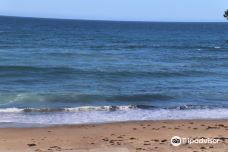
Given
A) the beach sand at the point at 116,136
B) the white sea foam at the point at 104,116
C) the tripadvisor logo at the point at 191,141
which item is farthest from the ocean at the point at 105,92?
the tripadvisor logo at the point at 191,141

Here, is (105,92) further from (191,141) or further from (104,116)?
(191,141)

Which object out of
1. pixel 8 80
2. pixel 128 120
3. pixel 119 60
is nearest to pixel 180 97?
pixel 128 120

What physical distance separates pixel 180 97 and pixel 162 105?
2.27m

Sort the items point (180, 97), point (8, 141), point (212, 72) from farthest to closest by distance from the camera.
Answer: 1. point (212, 72)
2. point (180, 97)
3. point (8, 141)

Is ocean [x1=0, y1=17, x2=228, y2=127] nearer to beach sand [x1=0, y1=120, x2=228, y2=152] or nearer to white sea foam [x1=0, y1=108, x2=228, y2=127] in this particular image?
white sea foam [x1=0, y1=108, x2=228, y2=127]

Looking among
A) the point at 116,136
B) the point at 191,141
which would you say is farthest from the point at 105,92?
the point at 191,141

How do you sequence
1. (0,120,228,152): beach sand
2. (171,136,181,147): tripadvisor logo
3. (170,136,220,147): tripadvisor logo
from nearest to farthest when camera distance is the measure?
(0,120,228,152): beach sand, (171,136,181,147): tripadvisor logo, (170,136,220,147): tripadvisor logo

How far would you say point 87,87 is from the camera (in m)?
26.0

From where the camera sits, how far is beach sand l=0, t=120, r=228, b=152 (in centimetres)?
1281

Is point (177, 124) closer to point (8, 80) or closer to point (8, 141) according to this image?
point (8, 141)

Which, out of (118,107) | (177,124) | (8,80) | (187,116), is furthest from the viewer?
(8,80)

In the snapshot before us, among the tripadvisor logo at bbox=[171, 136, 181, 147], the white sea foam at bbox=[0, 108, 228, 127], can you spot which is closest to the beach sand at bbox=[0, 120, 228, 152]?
the tripadvisor logo at bbox=[171, 136, 181, 147]

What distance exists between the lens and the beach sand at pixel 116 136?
12812 mm

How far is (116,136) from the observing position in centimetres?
1475
